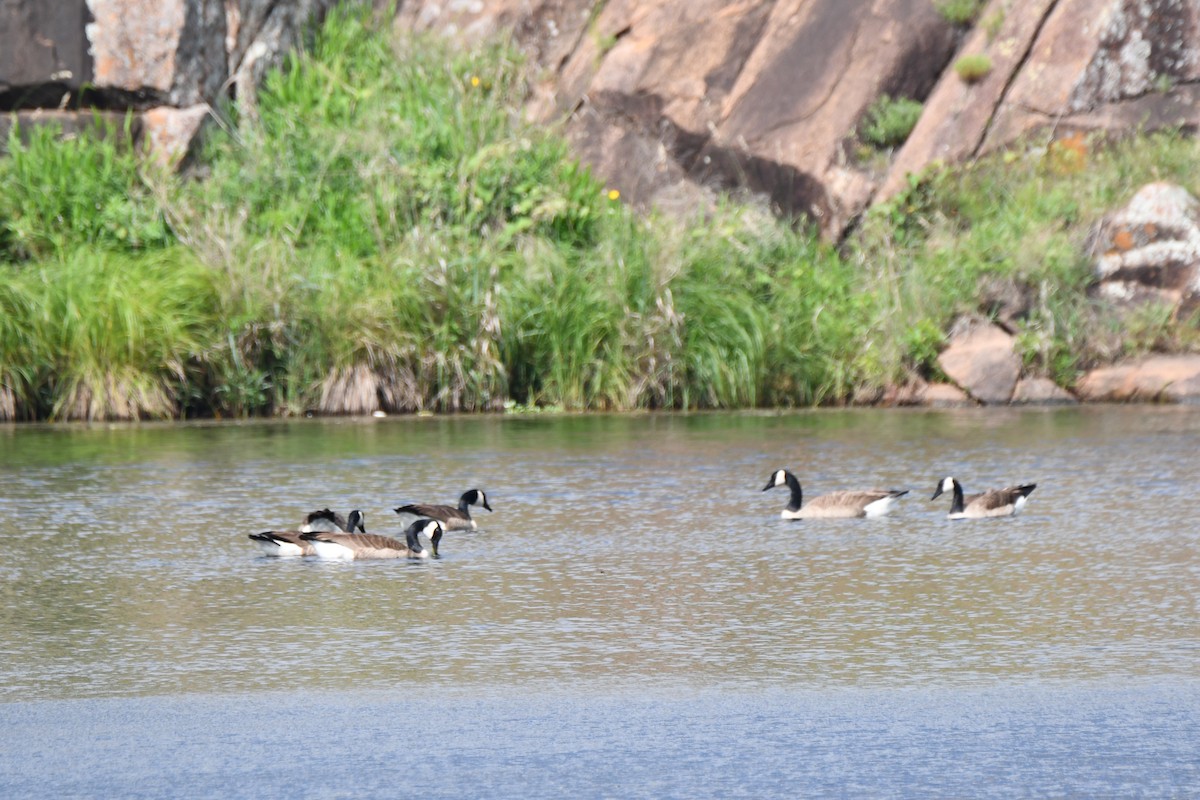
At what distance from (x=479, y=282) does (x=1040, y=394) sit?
5.51 m

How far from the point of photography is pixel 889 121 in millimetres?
20453

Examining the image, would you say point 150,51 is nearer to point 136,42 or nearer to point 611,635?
point 136,42

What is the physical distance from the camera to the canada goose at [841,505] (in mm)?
10461

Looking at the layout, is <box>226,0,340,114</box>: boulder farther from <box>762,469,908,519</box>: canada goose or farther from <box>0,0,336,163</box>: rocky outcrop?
<box>762,469,908,519</box>: canada goose

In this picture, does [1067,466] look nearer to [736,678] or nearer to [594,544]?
[594,544]

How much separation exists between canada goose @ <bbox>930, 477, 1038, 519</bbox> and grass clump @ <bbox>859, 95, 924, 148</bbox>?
10615mm

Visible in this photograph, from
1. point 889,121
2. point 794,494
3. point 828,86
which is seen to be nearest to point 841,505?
point 794,494

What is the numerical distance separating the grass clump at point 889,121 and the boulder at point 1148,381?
14.8 feet

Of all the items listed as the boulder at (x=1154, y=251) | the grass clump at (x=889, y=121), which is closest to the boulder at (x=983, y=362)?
the boulder at (x=1154, y=251)

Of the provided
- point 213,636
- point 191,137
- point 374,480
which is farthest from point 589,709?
point 191,137

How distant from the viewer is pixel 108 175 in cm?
1959

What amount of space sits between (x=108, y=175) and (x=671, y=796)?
15811 millimetres

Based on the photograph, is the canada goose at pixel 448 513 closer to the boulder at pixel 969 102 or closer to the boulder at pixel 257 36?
the boulder at pixel 969 102

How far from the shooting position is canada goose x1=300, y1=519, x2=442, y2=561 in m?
9.23
